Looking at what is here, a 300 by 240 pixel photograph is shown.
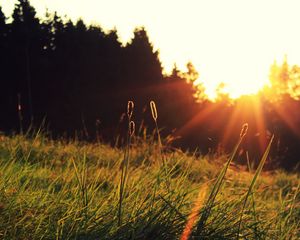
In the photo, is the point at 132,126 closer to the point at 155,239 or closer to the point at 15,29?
the point at 155,239

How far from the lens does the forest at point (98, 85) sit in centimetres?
2367

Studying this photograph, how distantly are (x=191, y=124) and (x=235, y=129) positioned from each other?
8.77 ft

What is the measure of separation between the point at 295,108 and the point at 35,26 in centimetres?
1719

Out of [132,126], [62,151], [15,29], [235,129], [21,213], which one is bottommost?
[235,129]

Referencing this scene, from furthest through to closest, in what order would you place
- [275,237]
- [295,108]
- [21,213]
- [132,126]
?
1. [295,108]
2. [275,237]
3. [21,213]
4. [132,126]

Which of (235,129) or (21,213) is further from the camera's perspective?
(235,129)

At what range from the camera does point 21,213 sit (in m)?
1.84

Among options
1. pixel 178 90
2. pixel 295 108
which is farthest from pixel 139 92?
pixel 295 108

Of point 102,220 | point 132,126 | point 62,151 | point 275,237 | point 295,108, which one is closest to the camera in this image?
point 132,126

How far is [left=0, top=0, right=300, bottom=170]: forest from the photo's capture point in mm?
23672

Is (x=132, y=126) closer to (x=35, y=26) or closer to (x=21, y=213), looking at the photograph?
(x=21, y=213)

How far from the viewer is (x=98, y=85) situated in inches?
976

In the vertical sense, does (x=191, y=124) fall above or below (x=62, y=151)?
below

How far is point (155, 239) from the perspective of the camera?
6.29ft
